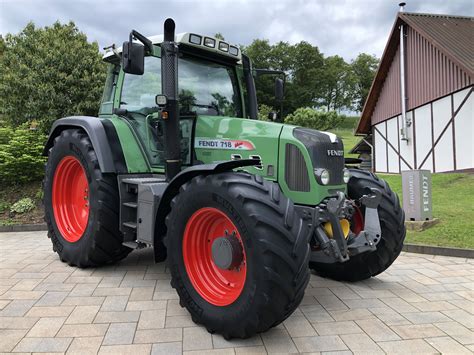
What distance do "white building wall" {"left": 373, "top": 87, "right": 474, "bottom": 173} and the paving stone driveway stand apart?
37.2 ft

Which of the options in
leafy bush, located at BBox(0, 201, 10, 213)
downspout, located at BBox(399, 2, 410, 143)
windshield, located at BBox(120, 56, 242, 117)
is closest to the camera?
windshield, located at BBox(120, 56, 242, 117)

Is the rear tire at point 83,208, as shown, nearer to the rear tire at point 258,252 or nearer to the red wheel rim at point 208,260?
the red wheel rim at point 208,260

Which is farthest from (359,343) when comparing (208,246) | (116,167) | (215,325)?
(116,167)

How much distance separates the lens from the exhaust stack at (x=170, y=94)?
152 inches

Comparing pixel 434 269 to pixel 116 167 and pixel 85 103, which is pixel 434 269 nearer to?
pixel 116 167

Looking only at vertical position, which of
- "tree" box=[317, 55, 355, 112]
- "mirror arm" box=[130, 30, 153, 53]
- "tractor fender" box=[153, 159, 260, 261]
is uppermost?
"tree" box=[317, 55, 355, 112]

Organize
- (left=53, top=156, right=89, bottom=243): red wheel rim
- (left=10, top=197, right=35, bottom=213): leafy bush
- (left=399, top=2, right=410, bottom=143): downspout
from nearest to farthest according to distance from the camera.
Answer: (left=53, top=156, right=89, bottom=243): red wheel rim < (left=10, top=197, right=35, bottom=213): leafy bush < (left=399, top=2, right=410, bottom=143): downspout

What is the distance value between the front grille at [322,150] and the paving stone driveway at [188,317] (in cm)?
122

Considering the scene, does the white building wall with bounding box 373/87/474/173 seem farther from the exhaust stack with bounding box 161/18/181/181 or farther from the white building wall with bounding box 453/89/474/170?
the exhaust stack with bounding box 161/18/181/181

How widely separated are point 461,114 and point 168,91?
1415cm

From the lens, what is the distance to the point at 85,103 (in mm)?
11312

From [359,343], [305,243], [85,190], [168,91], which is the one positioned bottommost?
[359,343]

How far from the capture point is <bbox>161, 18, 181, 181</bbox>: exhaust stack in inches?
152

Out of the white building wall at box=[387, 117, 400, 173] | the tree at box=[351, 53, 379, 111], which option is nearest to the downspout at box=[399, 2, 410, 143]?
the white building wall at box=[387, 117, 400, 173]
